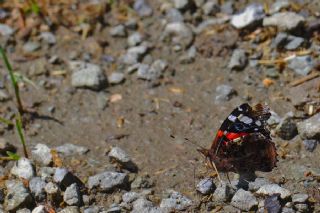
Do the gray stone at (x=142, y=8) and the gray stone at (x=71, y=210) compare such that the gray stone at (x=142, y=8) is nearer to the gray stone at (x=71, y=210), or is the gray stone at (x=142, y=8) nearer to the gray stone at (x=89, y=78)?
the gray stone at (x=89, y=78)

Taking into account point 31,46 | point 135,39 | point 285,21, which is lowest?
point 31,46

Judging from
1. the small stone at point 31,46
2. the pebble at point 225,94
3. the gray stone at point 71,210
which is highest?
the small stone at point 31,46

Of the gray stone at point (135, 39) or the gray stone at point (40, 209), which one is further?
the gray stone at point (135, 39)

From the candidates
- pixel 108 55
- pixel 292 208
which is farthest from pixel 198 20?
pixel 292 208

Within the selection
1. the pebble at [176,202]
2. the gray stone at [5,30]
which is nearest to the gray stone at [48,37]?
the gray stone at [5,30]

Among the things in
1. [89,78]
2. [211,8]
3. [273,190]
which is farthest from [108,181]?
[211,8]

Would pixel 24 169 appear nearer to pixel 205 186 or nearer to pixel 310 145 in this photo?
pixel 205 186

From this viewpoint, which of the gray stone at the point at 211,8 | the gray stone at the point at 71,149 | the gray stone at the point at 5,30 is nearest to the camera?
the gray stone at the point at 71,149

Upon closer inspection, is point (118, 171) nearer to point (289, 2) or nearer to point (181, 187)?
point (181, 187)
